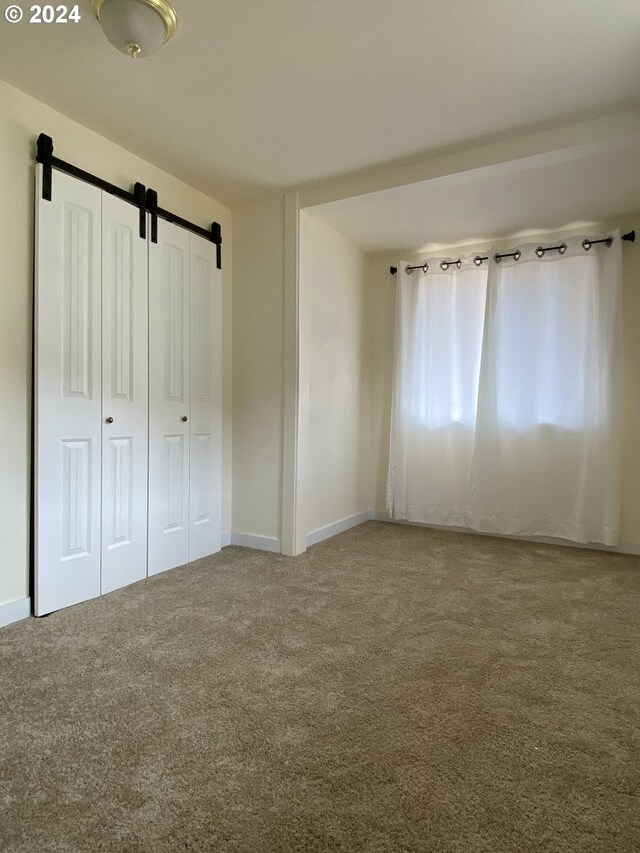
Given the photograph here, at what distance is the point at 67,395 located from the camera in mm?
2523

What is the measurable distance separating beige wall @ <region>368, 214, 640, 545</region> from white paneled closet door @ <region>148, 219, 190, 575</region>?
2090 mm

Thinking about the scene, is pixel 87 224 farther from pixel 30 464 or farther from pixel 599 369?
pixel 599 369

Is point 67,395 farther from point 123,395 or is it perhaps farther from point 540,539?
point 540,539

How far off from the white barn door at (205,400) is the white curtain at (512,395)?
1733 millimetres

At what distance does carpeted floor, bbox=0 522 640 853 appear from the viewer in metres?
1.17

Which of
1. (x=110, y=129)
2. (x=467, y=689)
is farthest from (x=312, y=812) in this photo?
(x=110, y=129)

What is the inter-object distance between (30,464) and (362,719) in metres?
1.90

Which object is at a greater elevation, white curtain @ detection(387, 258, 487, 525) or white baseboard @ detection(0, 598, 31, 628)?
white curtain @ detection(387, 258, 487, 525)

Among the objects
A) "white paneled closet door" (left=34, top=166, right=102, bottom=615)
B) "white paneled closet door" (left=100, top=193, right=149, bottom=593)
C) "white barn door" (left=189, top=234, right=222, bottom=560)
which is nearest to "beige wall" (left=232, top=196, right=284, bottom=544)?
"white barn door" (left=189, top=234, right=222, bottom=560)

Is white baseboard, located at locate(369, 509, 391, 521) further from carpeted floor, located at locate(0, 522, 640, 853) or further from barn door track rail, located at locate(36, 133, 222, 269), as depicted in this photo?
barn door track rail, located at locate(36, 133, 222, 269)

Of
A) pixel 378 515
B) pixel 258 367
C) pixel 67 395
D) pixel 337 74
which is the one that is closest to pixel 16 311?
pixel 67 395

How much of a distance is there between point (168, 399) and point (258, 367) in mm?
766

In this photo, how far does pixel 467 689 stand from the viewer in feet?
5.83

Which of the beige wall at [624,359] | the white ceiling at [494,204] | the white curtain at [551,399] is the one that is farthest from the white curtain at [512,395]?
the white ceiling at [494,204]
